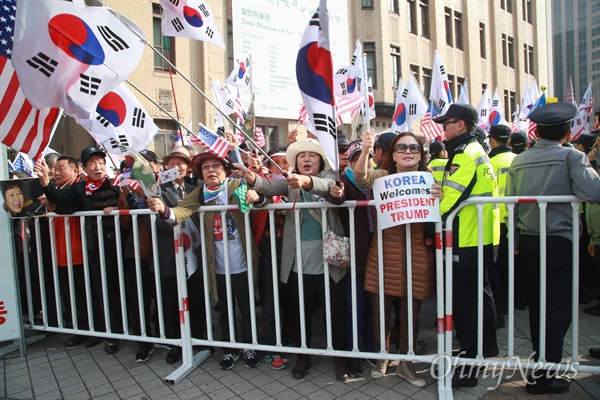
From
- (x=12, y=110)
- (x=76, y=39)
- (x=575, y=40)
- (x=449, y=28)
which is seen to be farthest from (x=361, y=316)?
(x=575, y=40)

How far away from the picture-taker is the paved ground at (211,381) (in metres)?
3.39

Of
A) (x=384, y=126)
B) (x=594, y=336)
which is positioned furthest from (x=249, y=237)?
(x=384, y=126)

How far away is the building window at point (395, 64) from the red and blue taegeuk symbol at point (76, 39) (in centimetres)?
2102

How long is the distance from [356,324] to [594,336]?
2.45m

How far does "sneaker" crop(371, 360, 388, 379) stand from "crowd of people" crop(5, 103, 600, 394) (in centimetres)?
1

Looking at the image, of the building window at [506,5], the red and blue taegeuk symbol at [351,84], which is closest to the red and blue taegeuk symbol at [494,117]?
the red and blue taegeuk symbol at [351,84]

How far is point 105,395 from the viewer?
359cm

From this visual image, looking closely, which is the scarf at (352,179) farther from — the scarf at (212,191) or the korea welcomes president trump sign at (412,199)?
the scarf at (212,191)

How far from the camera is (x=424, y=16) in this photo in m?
25.4

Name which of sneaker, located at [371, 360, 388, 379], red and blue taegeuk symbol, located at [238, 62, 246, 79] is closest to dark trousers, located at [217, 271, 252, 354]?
sneaker, located at [371, 360, 388, 379]

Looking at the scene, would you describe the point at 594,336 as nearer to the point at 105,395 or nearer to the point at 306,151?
the point at 306,151

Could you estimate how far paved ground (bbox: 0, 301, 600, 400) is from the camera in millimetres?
3391

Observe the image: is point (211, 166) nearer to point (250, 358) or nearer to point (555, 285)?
point (250, 358)

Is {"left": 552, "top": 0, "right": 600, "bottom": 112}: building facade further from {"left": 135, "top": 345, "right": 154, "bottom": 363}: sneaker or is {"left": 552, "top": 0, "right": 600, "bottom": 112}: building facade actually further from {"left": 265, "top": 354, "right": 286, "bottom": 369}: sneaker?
{"left": 135, "top": 345, "right": 154, "bottom": 363}: sneaker
